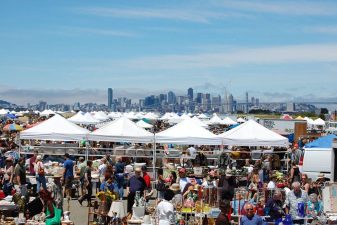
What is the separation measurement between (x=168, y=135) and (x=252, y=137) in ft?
8.99

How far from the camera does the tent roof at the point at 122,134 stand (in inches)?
835

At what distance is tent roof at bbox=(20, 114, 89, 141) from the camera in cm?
2147

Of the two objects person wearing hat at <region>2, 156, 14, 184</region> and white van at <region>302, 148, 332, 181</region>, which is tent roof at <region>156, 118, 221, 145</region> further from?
person wearing hat at <region>2, 156, 14, 184</region>

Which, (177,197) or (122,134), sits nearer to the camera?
(177,197)

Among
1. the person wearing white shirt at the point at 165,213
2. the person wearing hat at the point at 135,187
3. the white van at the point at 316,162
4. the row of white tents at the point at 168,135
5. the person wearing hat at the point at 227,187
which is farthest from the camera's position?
the white van at the point at 316,162

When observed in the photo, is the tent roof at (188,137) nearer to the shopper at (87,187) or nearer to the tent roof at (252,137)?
the tent roof at (252,137)

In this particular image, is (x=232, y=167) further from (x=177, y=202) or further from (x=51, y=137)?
(x=177, y=202)

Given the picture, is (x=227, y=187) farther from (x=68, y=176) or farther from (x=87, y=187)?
(x=68, y=176)

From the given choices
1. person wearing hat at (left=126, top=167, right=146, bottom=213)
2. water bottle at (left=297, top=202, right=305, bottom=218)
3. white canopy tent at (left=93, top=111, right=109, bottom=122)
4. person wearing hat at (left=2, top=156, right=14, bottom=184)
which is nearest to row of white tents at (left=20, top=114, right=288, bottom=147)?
person wearing hat at (left=2, top=156, right=14, bottom=184)

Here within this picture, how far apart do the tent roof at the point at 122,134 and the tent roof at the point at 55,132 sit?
66cm

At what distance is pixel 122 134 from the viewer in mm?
21297

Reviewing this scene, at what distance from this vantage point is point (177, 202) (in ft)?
46.4

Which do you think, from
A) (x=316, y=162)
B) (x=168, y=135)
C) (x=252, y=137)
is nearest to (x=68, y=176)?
(x=168, y=135)

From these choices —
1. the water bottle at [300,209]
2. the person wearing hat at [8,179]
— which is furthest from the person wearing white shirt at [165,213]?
the person wearing hat at [8,179]
